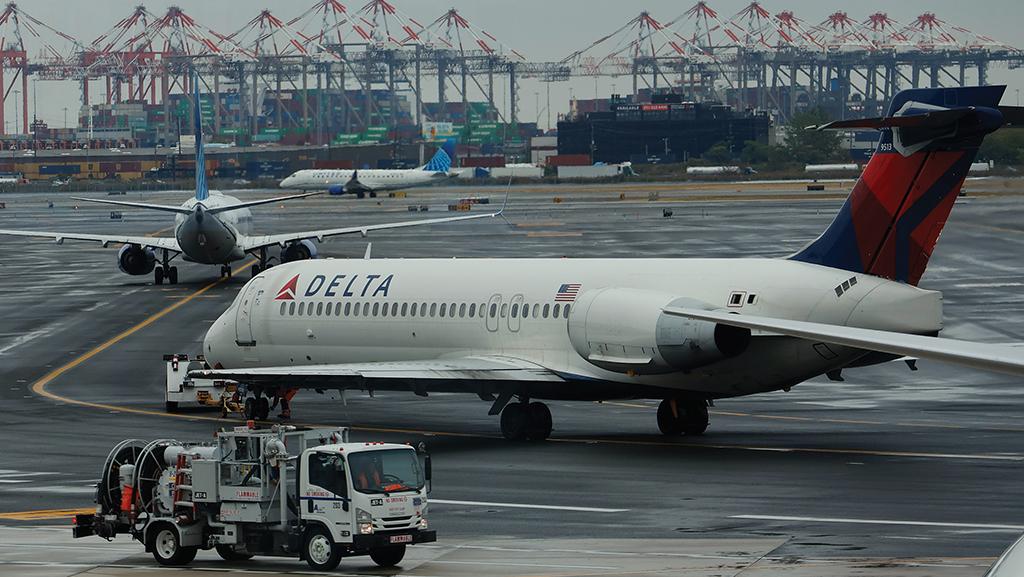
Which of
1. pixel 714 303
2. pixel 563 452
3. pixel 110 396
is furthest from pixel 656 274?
pixel 110 396

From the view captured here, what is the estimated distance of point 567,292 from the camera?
34688 mm

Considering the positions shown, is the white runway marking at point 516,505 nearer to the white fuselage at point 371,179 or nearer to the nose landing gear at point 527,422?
the nose landing gear at point 527,422

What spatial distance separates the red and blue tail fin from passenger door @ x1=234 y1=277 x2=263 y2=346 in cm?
1469

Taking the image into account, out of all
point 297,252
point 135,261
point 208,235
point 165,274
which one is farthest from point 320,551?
point 135,261

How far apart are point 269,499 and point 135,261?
5705cm

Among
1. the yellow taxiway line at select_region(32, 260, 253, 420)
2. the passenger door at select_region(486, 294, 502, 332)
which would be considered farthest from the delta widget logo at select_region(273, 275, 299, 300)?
the passenger door at select_region(486, 294, 502, 332)

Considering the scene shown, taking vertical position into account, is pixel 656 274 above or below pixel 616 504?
above

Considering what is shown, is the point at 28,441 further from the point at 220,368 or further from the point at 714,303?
the point at 714,303

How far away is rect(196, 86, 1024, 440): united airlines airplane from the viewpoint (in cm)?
3116

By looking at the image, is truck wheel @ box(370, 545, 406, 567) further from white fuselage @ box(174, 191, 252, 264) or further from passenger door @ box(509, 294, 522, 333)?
white fuselage @ box(174, 191, 252, 264)

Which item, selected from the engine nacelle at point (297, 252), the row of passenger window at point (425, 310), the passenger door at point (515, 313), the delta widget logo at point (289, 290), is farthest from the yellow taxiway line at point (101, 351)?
the passenger door at point (515, 313)

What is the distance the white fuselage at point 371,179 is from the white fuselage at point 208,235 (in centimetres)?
11330

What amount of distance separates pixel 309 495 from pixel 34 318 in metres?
44.3

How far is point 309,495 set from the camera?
2222 centimetres
